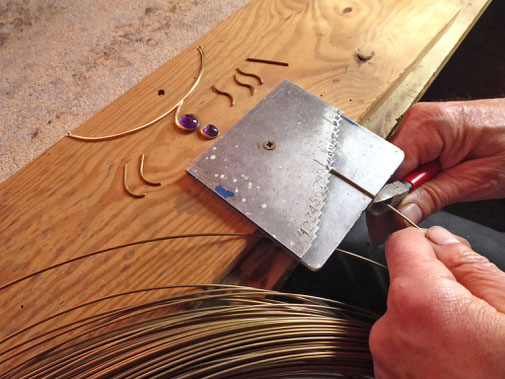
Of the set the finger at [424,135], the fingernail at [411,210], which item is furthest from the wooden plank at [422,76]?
the fingernail at [411,210]

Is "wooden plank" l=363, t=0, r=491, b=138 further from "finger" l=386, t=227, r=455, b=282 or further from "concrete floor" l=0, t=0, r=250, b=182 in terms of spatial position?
"concrete floor" l=0, t=0, r=250, b=182

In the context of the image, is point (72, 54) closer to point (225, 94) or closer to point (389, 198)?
point (225, 94)

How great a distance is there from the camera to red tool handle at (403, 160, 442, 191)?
875 millimetres

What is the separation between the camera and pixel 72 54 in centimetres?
165

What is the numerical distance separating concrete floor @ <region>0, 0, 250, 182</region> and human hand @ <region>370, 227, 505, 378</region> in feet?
4.26

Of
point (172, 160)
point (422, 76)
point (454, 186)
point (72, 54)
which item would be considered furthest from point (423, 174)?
point (72, 54)

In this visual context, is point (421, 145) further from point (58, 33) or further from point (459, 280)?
point (58, 33)

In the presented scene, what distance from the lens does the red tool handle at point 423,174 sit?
875 millimetres

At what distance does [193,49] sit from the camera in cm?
102

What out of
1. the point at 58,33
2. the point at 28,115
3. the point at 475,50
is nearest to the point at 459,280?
the point at 475,50

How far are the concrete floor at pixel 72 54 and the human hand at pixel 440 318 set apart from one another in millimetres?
1298

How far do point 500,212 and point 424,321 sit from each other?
0.87 meters

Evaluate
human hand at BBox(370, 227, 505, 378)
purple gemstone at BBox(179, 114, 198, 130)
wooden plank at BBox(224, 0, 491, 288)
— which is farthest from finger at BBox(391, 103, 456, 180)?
purple gemstone at BBox(179, 114, 198, 130)

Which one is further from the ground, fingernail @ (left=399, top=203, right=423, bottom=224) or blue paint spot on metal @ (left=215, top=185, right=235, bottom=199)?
fingernail @ (left=399, top=203, right=423, bottom=224)
